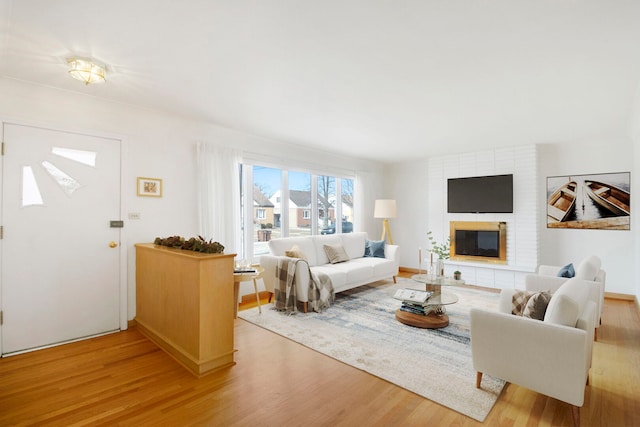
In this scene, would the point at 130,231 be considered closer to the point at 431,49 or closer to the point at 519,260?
the point at 431,49

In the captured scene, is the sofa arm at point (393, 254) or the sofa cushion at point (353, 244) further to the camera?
the sofa arm at point (393, 254)

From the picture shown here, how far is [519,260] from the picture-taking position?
5.47 m

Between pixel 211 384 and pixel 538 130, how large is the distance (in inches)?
202

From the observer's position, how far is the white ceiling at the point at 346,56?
6.26ft

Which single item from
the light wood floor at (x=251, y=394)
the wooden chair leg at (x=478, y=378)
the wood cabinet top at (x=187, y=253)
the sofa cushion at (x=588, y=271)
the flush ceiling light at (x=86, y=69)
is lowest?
the light wood floor at (x=251, y=394)

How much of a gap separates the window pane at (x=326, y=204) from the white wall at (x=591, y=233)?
3687 mm

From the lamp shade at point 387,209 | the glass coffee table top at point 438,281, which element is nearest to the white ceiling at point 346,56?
the glass coffee table top at point 438,281

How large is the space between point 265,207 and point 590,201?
5.24 metres

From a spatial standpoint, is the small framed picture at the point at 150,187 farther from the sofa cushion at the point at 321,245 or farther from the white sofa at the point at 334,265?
the sofa cushion at the point at 321,245

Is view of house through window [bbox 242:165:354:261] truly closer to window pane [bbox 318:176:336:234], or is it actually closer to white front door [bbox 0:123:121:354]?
window pane [bbox 318:176:336:234]

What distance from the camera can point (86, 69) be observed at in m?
2.55

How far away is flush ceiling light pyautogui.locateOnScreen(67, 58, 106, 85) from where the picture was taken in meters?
2.51

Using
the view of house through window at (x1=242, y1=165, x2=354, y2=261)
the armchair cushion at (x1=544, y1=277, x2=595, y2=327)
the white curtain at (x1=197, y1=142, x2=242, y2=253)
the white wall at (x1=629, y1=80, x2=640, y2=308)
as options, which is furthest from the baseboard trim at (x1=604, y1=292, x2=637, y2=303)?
the white curtain at (x1=197, y1=142, x2=242, y2=253)

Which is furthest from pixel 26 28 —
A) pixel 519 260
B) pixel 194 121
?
pixel 519 260
